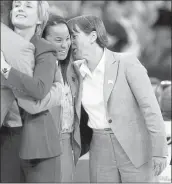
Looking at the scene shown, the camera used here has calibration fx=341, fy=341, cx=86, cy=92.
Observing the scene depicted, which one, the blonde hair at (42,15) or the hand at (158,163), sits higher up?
the blonde hair at (42,15)

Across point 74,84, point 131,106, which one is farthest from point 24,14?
Answer: point 131,106

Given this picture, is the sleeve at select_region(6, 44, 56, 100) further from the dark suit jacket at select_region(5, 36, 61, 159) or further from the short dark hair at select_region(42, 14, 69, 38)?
the short dark hair at select_region(42, 14, 69, 38)

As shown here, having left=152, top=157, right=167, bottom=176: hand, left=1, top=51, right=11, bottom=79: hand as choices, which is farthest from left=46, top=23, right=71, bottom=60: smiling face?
left=152, top=157, right=167, bottom=176: hand

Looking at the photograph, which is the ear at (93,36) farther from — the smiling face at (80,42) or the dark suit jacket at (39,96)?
the dark suit jacket at (39,96)

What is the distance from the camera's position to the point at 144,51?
3191mm

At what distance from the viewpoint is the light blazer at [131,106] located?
3.45ft

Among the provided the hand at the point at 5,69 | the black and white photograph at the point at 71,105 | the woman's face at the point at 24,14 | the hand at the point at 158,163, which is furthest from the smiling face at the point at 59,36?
the hand at the point at 158,163

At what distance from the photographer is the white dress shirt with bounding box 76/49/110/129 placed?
1077 millimetres

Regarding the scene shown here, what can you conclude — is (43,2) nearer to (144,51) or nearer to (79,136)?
(79,136)

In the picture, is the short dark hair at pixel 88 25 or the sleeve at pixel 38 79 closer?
the sleeve at pixel 38 79

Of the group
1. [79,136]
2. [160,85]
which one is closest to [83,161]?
[79,136]

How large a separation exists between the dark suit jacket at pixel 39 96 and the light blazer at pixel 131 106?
6.4 inches

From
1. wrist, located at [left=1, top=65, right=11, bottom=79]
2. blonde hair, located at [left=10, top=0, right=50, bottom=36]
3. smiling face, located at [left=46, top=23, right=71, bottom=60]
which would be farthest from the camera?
smiling face, located at [left=46, top=23, right=71, bottom=60]

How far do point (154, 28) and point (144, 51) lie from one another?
1.27ft
